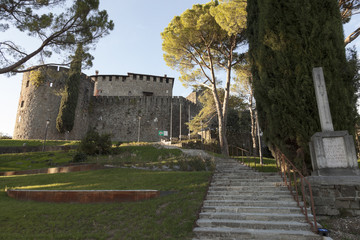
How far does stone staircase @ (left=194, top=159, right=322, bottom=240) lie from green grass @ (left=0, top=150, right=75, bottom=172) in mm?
11123

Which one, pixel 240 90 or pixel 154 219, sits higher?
pixel 240 90

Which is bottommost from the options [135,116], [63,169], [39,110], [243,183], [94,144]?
[243,183]

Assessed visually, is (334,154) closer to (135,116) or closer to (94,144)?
(94,144)

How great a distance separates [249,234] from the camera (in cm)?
392

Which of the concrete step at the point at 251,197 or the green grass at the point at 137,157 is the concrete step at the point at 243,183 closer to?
the concrete step at the point at 251,197

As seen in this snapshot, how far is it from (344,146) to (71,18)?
1237 cm

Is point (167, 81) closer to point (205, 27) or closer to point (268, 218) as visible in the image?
point (205, 27)

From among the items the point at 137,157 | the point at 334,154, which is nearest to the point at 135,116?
the point at 137,157

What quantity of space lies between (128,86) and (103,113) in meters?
7.94

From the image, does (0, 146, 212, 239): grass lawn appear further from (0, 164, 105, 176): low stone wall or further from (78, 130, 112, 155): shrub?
(78, 130, 112, 155): shrub

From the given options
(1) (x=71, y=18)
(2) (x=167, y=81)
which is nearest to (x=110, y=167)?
(1) (x=71, y=18)

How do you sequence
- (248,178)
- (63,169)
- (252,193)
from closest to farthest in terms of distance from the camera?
1. (252,193)
2. (248,178)
3. (63,169)

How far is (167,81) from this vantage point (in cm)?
3862

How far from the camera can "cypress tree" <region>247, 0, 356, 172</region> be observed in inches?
236
